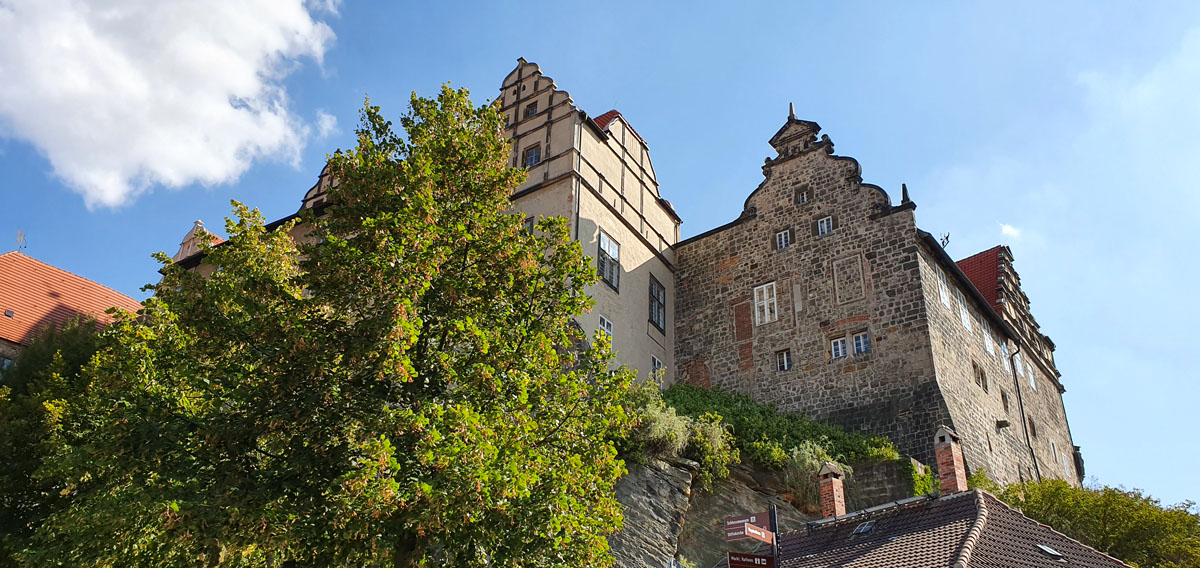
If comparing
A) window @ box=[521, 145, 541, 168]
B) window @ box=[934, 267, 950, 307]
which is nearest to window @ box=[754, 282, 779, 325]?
window @ box=[934, 267, 950, 307]

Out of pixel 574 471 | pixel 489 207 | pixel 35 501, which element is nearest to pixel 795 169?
pixel 489 207

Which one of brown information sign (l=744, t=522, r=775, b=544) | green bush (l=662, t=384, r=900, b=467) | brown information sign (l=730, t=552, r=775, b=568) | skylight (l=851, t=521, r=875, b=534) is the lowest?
brown information sign (l=730, t=552, r=775, b=568)

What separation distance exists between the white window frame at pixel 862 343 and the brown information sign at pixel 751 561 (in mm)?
14037

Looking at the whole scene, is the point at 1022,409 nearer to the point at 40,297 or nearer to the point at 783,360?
the point at 783,360

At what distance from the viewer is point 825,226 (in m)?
25.9

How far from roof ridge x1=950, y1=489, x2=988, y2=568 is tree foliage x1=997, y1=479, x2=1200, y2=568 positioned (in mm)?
5160

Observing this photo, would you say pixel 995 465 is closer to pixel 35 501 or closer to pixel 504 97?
pixel 504 97

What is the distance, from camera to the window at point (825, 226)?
25.8 metres

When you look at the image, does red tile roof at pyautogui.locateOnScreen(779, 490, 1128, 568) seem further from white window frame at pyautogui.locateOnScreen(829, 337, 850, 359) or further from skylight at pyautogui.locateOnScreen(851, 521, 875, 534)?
white window frame at pyautogui.locateOnScreen(829, 337, 850, 359)

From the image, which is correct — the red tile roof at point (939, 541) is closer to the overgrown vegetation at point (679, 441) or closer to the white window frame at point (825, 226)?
the overgrown vegetation at point (679, 441)

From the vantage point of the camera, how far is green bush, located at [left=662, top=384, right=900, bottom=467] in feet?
66.5

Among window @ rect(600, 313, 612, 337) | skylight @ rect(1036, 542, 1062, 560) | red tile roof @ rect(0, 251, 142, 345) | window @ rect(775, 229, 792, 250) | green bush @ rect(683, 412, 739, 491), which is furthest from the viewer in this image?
red tile roof @ rect(0, 251, 142, 345)

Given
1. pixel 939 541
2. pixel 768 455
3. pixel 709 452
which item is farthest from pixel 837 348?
pixel 939 541

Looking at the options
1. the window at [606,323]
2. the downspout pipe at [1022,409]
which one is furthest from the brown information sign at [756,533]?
the downspout pipe at [1022,409]
